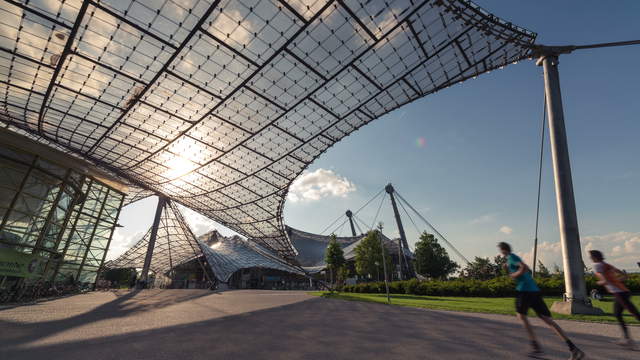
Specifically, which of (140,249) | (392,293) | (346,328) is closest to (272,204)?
(392,293)

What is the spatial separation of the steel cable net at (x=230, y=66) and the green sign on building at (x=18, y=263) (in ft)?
37.3

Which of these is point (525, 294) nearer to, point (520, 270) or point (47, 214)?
point (520, 270)

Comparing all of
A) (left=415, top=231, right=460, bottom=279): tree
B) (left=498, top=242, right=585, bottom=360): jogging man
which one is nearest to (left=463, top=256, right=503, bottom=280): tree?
(left=415, top=231, right=460, bottom=279): tree

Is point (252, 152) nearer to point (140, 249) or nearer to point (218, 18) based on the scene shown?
point (218, 18)

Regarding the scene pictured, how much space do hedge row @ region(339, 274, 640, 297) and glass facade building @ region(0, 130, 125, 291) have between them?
3170cm

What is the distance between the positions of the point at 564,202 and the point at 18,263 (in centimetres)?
3623

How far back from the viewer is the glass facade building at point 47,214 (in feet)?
78.5

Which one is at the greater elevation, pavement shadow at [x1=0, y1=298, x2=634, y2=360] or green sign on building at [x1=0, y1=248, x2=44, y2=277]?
green sign on building at [x1=0, y1=248, x2=44, y2=277]

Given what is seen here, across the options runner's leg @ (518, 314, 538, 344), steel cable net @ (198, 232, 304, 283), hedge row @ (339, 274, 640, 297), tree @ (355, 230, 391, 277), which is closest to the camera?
runner's leg @ (518, 314, 538, 344)

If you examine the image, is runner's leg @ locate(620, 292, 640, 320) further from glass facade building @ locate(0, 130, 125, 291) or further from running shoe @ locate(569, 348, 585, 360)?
glass facade building @ locate(0, 130, 125, 291)

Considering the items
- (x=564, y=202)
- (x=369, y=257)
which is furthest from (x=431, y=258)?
(x=564, y=202)

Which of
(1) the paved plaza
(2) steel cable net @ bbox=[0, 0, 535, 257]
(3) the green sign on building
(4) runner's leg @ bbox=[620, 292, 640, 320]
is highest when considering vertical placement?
(2) steel cable net @ bbox=[0, 0, 535, 257]

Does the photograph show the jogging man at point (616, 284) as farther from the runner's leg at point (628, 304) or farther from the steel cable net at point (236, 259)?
the steel cable net at point (236, 259)

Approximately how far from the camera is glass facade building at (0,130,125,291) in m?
23.9
